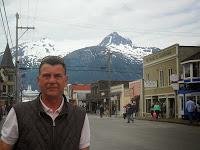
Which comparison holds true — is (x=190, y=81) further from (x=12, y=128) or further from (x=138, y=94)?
(x=12, y=128)

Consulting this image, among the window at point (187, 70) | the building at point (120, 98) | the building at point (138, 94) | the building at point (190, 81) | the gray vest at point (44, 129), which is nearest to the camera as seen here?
the gray vest at point (44, 129)

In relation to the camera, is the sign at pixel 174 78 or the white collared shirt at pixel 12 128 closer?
the white collared shirt at pixel 12 128

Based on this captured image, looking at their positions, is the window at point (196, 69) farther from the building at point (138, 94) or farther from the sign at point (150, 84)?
the building at point (138, 94)

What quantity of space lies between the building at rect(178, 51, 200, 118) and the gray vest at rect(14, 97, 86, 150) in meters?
42.9

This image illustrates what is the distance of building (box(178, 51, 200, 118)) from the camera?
4722 cm

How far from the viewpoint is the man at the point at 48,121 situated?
4.03m

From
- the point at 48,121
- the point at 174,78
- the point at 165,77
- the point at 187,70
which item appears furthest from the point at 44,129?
the point at 165,77

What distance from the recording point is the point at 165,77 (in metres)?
57.0

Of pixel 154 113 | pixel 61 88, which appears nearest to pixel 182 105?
pixel 154 113

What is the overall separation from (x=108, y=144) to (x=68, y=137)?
50.3 feet

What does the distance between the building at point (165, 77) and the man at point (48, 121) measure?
147 feet

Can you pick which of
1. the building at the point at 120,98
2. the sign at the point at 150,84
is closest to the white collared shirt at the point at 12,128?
the sign at the point at 150,84

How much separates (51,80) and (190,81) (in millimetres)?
44717

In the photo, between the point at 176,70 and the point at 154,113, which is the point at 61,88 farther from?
the point at 176,70
